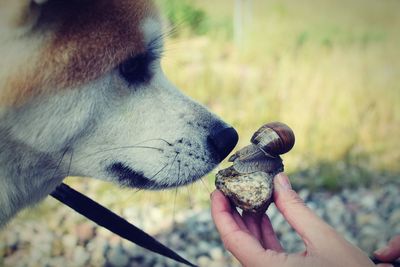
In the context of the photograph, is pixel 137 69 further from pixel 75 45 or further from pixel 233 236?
pixel 233 236

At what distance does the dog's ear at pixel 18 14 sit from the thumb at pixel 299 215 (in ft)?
2.63

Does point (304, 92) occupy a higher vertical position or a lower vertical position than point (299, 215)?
lower

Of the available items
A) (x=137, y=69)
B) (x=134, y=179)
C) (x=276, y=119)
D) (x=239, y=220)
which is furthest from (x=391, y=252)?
(x=276, y=119)

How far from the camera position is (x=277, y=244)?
1359 mm

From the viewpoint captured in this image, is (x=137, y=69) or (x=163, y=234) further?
(x=163, y=234)

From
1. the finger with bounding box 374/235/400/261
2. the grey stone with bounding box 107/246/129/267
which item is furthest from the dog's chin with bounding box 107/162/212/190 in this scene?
the grey stone with bounding box 107/246/129/267

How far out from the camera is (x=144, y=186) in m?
1.61

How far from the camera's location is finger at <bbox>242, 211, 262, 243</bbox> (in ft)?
4.59

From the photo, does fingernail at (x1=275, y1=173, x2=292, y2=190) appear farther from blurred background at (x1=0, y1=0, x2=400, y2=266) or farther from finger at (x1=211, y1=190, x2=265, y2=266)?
blurred background at (x1=0, y1=0, x2=400, y2=266)

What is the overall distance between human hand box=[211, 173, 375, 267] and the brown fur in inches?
20.8

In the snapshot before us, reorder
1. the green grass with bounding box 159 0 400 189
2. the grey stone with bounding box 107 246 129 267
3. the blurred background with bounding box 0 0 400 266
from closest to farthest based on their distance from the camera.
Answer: the grey stone with bounding box 107 246 129 267 < the blurred background with bounding box 0 0 400 266 < the green grass with bounding box 159 0 400 189

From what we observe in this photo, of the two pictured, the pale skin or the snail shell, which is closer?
the pale skin

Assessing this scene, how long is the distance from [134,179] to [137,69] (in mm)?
370

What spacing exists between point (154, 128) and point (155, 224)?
4.28ft
